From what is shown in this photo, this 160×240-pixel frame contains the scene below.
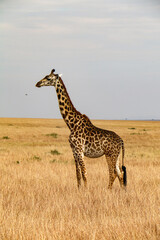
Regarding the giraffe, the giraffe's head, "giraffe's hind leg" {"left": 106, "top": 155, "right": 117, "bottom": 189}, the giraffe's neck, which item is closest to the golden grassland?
"giraffe's hind leg" {"left": 106, "top": 155, "right": 117, "bottom": 189}

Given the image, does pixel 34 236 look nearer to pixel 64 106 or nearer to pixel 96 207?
pixel 96 207

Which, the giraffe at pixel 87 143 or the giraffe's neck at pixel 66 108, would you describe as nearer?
the giraffe at pixel 87 143

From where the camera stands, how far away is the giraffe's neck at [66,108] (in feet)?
32.2

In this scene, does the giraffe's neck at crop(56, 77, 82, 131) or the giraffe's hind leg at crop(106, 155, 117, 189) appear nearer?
Result: the giraffe's hind leg at crop(106, 155, 117, 189)

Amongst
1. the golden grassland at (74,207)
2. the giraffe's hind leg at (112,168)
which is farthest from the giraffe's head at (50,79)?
the golden grassland at (74,207)

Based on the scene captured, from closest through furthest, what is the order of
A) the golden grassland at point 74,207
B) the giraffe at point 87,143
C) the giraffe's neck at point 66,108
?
the golden grassland at point 74,207 → the giraffe at point 87,143 → the giraffe's neck at point 66,108

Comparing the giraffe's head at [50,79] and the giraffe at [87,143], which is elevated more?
the giraffe's head at [50,79]

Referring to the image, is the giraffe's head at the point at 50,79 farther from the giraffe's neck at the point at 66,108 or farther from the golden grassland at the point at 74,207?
the golden grassland at the point at 74,207

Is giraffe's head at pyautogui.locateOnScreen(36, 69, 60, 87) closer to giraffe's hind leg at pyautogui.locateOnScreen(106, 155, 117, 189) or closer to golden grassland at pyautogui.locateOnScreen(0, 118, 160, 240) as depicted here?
giraffe's hind leg at pyautogui.locateOnScreen(106, 155, 117, 189)

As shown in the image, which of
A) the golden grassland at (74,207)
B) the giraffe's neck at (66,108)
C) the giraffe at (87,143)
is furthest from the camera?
the giraffe's neck at (66,108)

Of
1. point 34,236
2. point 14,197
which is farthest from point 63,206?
point 34,236

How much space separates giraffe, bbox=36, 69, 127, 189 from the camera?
9547 millimetres

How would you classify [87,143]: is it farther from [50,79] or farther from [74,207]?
[74,207]

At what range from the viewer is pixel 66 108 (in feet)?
32.8
